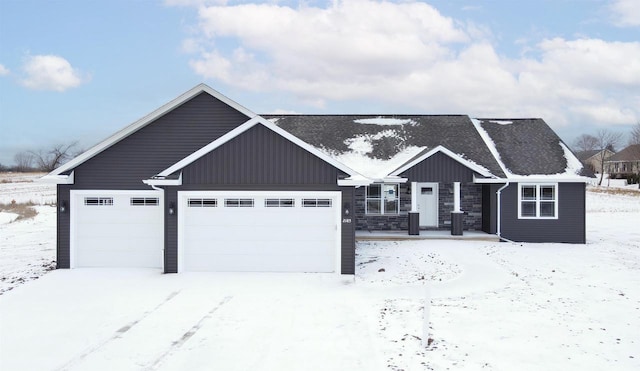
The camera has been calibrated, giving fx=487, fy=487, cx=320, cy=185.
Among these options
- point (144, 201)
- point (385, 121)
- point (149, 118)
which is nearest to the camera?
point (149, 118)

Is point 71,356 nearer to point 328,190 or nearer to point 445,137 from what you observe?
point 328,190

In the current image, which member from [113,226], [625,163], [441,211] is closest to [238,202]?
[113,226]

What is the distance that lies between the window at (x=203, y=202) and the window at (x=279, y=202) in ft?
4.74

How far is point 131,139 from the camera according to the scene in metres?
14.6

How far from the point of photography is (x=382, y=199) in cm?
2112

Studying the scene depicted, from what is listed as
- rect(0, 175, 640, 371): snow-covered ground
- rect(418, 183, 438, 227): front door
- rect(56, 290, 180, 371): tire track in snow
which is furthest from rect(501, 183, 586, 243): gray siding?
rect(56, 290, 180, 371): tire track in snow

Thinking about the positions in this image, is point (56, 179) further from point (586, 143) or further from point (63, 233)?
point (586, 143)

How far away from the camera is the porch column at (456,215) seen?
19.8m

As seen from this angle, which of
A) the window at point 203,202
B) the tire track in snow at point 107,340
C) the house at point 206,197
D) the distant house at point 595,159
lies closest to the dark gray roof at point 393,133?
the house at point 206,197

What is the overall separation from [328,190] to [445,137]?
10.9 meters

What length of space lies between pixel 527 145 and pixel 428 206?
5.47 m

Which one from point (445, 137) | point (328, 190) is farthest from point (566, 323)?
point (445, 137)

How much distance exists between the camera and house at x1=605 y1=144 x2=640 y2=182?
77.6m

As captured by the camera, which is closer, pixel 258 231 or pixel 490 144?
pixel 258 231
